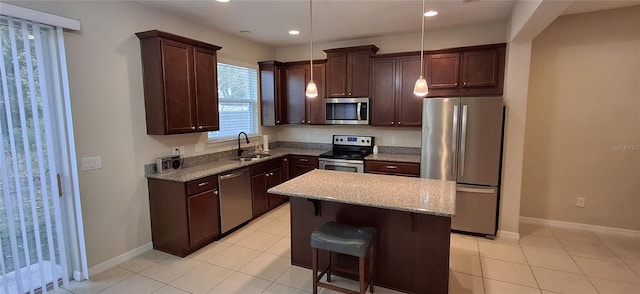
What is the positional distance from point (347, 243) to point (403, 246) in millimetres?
566

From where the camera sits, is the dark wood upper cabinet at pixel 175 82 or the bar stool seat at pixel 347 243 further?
the dark wood upper cabinet at pixel 175 82

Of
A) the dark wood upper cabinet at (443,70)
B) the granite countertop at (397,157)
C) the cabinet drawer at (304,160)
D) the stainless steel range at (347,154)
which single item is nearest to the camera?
the dark wood upper cabinet at (443,70)

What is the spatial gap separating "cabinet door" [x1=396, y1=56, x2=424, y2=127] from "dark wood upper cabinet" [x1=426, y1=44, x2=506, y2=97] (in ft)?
0.61

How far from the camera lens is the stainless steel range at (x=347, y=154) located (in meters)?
4.43

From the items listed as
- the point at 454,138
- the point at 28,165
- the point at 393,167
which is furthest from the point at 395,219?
the point at 28,165

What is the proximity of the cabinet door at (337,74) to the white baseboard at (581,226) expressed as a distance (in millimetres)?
3156

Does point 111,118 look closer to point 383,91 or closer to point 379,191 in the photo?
point 379,191

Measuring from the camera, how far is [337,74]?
4.66 meters

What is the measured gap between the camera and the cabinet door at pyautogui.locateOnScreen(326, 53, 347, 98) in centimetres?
461

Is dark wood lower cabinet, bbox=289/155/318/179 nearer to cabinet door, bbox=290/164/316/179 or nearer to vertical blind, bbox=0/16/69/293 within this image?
cabinet door, bbox=290/164/316/179

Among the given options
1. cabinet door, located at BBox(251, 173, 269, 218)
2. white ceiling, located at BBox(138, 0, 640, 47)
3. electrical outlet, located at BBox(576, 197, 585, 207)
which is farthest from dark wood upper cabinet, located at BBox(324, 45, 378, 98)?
electrical outlet, located at BBox(576, 197, 585, 207)

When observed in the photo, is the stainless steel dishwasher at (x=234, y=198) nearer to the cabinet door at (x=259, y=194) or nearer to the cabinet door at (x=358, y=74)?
the cabinet door at (x=259, y=194)

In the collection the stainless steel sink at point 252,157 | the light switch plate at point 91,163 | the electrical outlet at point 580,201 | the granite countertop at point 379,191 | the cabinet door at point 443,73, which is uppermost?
the cabinet door at point 443,73

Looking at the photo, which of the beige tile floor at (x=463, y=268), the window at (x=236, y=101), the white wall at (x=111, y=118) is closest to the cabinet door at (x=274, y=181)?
the window at (x=236, y=101)
